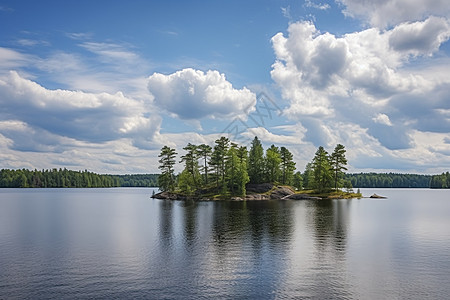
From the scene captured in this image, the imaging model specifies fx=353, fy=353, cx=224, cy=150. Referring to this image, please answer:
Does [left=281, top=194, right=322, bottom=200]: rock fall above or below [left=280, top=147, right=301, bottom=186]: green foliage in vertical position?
below

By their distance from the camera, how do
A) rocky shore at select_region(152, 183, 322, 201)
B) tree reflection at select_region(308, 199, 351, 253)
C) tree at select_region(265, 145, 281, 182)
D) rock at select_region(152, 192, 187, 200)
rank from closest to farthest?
tree reflection at select_region(308, 199, 351, 253), rocky shore at select_region(152, 183, 322, 201), rock at select_region(152, 192, 187, 200), tree at select_region(265, 145, 281, 182)

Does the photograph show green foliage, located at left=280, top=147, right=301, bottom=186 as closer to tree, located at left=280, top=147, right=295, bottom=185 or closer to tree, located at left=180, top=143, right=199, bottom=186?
tree, located at left=280, top=147, right=295, bottom=185

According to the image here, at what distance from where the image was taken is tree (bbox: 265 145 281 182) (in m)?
168

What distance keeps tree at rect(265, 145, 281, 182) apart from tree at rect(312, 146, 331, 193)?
699 inches

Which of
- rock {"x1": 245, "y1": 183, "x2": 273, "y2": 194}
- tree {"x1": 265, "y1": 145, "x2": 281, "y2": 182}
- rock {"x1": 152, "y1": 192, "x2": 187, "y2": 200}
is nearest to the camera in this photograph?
rock {"x1": 245, "y1": 183, "x2": 273, "y2": 194}

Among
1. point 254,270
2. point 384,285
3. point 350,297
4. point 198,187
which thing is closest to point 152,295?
point 254,270

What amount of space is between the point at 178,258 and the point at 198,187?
12364 cm

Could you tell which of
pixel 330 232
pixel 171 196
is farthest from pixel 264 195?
pixel 330 232

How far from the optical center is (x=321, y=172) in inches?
6348

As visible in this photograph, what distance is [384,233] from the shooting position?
64.6 meters

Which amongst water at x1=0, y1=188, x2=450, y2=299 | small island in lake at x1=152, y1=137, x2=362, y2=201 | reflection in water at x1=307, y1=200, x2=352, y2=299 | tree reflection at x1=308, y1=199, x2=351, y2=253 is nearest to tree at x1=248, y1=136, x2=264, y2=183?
small island in lake at x1=152, y1=137, x2=362, y2=201

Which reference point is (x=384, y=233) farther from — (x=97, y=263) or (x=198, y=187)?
(x=198, y=187)

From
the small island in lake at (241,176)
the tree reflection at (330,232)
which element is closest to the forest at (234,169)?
the small island in lake at (241,176)

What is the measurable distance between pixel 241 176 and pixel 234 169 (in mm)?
4770
